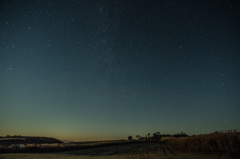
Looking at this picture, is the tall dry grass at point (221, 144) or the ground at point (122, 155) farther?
the ground at point (122, 155)

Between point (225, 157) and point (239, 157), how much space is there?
4.32ft

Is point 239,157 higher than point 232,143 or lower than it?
lower

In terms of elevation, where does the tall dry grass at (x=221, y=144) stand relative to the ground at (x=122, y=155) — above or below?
above

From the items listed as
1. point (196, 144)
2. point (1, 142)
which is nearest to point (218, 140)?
point (196, 144)

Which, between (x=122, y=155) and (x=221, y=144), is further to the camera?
(x=122, y=155)

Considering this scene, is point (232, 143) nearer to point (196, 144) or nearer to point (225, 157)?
point (225, 157)

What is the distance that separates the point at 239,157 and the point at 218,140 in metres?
2.99

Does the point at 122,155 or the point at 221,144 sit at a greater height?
the point at 221,144

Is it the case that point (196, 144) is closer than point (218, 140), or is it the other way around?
point (218, 140)

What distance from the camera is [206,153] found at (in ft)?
61.0

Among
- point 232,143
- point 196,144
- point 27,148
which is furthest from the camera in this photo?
point 27,148

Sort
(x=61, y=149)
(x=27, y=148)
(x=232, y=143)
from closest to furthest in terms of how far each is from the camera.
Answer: (x=232, y=143)
(x=27, y=148)
(x=61, y=149)

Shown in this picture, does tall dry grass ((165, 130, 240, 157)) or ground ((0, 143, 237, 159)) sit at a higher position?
tall dry grass ((165, 130, 240, 157))

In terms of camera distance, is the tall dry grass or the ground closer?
the tall dry grass
